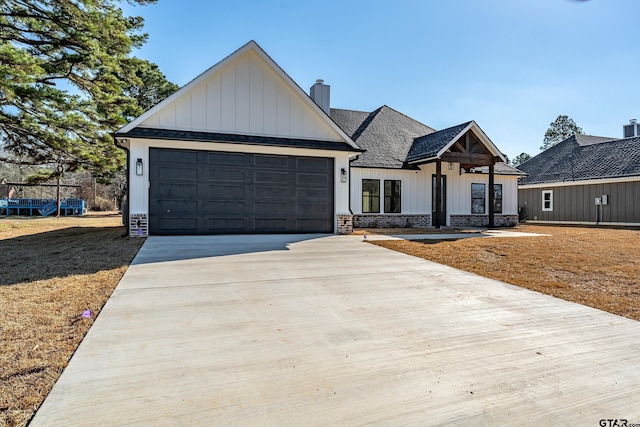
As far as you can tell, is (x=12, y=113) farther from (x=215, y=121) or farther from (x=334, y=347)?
(x=334, y=347)

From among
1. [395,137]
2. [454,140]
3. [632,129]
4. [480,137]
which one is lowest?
[454,140]

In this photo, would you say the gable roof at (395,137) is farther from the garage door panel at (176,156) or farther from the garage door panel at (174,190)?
the garage door panel at (174,190)

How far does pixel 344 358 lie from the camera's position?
2852 millimetres

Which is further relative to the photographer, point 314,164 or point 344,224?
point 344,224

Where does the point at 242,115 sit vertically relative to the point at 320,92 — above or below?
below

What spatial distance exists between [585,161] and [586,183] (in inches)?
87.9

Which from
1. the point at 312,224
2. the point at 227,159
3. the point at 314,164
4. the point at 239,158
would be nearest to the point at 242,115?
the point at 239,158

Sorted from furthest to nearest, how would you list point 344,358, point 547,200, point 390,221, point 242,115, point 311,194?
point 547,200, point 390,221, point 311,194, point 242,115, point 344,358

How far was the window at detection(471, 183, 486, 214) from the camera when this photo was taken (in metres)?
17.3

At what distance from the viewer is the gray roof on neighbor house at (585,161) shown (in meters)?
18.5

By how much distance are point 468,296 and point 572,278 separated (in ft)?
7.83

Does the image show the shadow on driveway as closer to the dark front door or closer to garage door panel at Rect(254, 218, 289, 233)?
garage door panel at Rect(254, 218, 289, 233)

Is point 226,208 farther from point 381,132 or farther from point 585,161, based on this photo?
point 585,161

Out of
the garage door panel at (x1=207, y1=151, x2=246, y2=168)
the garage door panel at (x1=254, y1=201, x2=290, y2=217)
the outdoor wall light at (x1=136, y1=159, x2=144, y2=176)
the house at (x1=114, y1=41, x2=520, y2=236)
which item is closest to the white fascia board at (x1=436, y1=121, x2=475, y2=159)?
the house at (x1=114, y1=41, x2=520, y2=236)
